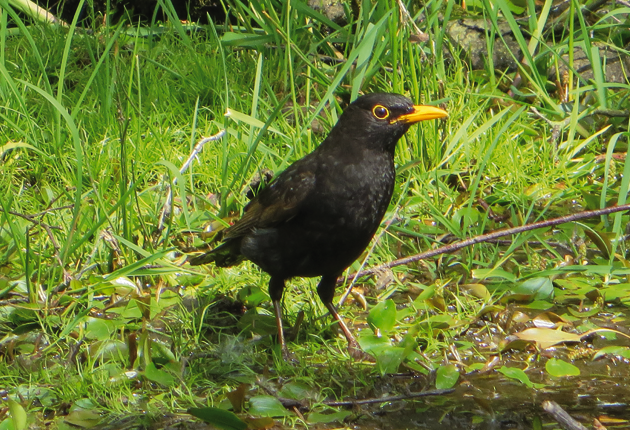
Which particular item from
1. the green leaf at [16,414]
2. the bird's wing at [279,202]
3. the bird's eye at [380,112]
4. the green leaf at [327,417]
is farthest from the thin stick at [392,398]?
the bird's eye at [380,112]

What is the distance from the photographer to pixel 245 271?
4359 millimetres

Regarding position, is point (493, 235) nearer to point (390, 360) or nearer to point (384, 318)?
point (384, 318)

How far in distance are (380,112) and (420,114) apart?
0.61ft

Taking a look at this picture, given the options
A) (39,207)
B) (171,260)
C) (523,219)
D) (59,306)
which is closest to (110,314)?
(59,306)

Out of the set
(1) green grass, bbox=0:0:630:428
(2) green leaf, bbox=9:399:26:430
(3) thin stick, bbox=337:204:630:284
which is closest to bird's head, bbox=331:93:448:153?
(1) green grass, bbox=0:0:630:428

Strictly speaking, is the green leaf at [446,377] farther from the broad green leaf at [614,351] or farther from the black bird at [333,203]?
the broad green leaf at [614,351]

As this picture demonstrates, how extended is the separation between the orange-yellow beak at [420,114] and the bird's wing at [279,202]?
19.7 inches

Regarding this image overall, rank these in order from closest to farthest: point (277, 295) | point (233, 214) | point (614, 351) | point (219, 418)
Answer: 1. point (219, 418)
2. point (614, 351)
3. point (277, 295)
4. point (233, 214)

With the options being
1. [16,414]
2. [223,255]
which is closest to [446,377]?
[223,255]

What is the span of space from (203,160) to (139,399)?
6.73 feet

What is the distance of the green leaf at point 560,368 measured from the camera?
3297mm

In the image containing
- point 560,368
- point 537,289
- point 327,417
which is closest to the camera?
point 327,417

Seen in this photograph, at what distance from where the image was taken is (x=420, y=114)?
3.57 m

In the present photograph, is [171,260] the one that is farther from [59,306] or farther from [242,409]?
[242,409]
